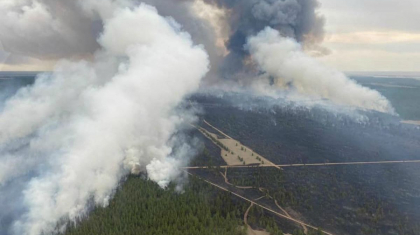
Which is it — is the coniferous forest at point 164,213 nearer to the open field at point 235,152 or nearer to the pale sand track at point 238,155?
the pale sand track at point 238,155

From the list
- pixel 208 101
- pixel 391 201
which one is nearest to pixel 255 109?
pixel 208 101

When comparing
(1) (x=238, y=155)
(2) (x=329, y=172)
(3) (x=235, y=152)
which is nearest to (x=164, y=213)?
(1) (x=238, y=155)

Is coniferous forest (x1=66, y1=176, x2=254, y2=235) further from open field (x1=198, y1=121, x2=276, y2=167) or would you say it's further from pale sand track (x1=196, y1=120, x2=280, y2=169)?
open field (x1=198, y1=121, x2=276, y2=167)

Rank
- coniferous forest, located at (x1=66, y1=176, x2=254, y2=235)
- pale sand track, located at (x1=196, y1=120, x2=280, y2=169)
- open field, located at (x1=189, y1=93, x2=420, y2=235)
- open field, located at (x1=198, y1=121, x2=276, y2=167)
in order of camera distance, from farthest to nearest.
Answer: open field, located at (x1=198, y1=121, x2=276, y2=167) < pale sand track, located at (x1=196, y1=120, x2=280, y2=169) < open field, located at (x1=189, y1=93, x2=420, y2=235) < coniferous forest, located at (x1=66, y1=176, x2=254, y2=235)

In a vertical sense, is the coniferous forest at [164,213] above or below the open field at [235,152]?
below

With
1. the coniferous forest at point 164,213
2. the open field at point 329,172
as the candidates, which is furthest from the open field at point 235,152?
the coniferous forest at point 164,213

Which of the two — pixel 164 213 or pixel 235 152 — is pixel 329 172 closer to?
pixel 235 152

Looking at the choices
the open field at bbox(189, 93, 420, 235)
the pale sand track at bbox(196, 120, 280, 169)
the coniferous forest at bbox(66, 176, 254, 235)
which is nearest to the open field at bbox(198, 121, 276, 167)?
the pale sand track at bbox(196, 120, 280, 169)

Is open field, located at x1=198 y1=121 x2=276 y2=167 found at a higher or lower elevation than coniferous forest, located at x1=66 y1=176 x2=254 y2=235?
higher

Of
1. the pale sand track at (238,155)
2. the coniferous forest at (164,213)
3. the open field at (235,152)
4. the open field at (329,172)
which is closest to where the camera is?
the coniferous forest at (164,213)

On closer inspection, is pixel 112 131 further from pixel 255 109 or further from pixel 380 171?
pixel 255 109

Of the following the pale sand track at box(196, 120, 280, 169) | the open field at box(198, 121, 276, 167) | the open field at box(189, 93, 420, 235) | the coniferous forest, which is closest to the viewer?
the coniferous forest
